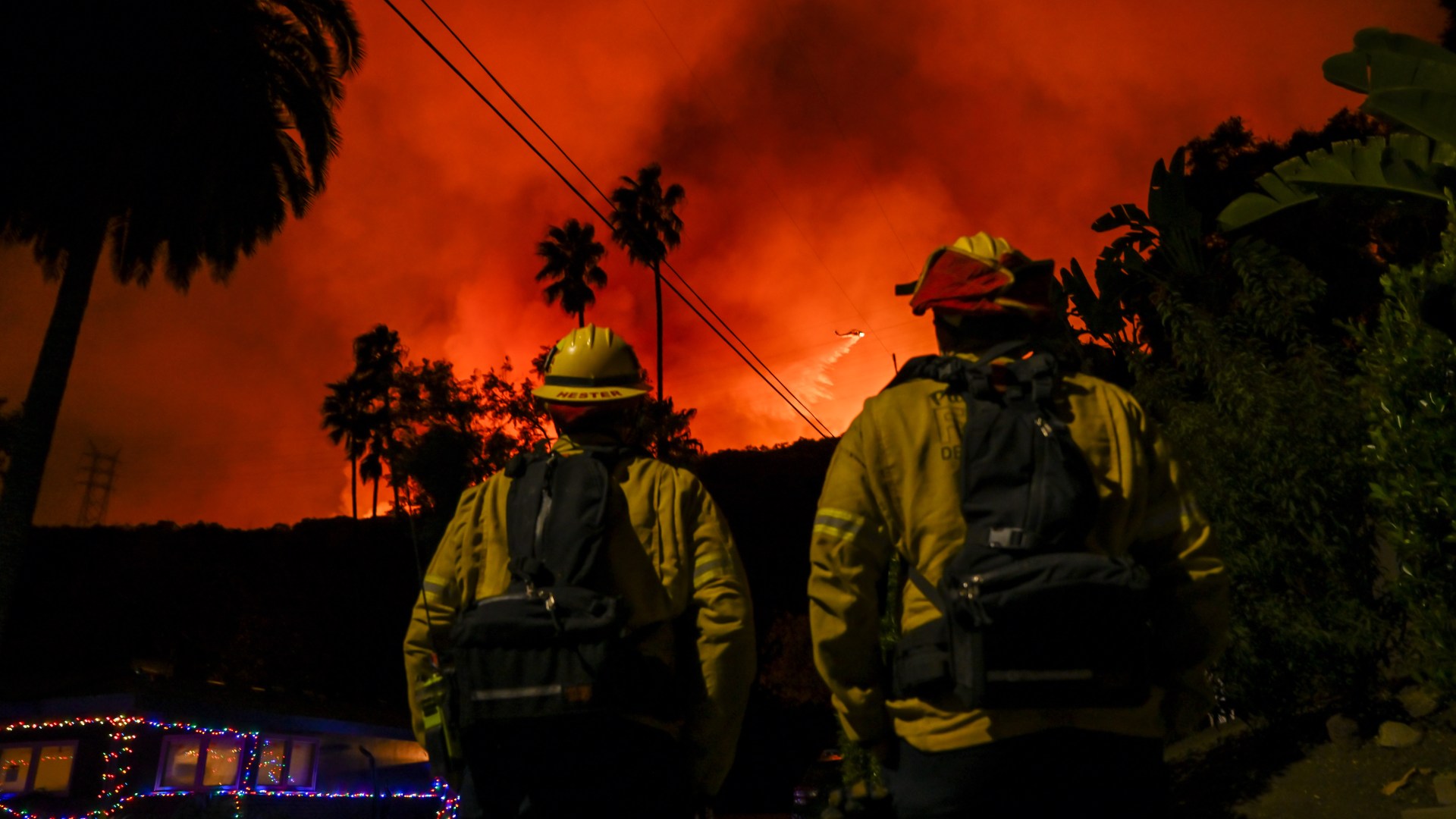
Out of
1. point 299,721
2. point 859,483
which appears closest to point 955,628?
point 859,483

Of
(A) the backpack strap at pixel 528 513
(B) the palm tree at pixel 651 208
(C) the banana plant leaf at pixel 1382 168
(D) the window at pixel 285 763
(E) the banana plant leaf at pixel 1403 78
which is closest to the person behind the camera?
(A) the backpack strap at pixel 528 513

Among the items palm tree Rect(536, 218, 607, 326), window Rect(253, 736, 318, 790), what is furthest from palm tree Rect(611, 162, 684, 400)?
window Rect(253, 736, 318, 790)

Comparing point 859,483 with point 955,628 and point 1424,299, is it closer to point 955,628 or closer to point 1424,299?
point 955,628

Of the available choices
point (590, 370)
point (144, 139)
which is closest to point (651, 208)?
point (144, 139)

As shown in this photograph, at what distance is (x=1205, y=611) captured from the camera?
257cm

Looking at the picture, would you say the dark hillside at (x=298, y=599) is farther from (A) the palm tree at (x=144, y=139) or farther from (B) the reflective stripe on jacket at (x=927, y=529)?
(B) the reflective stripe on jacket at (x=927, y=529)

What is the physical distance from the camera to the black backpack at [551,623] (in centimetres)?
310

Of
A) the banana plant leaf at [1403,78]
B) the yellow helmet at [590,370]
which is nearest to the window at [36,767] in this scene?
the yellow helmet at [590,370]

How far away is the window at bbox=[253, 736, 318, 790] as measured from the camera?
61.2 feet

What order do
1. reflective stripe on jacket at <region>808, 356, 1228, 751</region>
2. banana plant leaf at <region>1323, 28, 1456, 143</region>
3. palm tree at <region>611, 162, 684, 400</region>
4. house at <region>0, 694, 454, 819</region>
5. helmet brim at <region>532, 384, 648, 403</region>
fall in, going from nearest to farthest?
reflective stripe on jacket at <region>808, 356, 1228, 751</region> → helmet brim at <region>532, 384, 648, 403</region> → banana plant leaf at <region>1323, 28, 1456, 143</region> → house at <region>0, 694, 454, 819</region> → palm tree at <region>611, 162, 684, 400</region>

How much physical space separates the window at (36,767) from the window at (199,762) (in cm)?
128

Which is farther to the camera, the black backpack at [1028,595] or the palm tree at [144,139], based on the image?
A: the palm tree at [144,139]

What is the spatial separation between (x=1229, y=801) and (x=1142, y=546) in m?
8.42

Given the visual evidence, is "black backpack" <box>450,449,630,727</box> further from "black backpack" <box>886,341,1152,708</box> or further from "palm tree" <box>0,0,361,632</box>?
"palm tree" <box>0,0,361,632</box>
